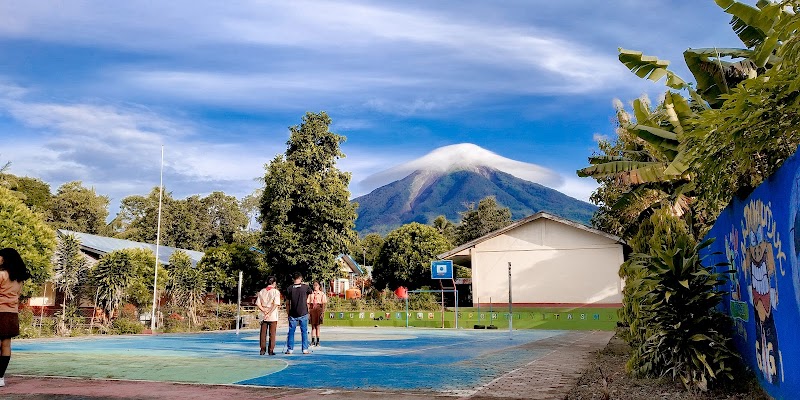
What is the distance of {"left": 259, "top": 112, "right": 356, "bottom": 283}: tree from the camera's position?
32438mm

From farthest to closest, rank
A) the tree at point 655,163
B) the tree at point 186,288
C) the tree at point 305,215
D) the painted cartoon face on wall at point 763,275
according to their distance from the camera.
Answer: the tree at point 305,215
the tree at point 186,288
the tree at point 655,163
the painted cartoon face on wall at point 763,275

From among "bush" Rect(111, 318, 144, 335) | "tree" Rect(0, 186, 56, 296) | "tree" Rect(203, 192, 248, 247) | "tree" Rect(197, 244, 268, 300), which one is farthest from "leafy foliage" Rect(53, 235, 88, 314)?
"tree" Rect(203, 192, 248, 247)

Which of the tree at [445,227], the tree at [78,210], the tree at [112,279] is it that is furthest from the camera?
the tree at [445,227]

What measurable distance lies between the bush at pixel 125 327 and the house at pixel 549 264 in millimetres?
18217

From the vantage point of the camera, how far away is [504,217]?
221ft

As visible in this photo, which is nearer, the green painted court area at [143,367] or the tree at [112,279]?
the green painted court area at [143,367]

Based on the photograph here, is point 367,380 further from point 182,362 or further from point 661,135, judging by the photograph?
point 661,135

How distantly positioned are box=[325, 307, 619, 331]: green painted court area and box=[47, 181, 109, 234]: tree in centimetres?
3262

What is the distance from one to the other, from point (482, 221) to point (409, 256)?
647 inches

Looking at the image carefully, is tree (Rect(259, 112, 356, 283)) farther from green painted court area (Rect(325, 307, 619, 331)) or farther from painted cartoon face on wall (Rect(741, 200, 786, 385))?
painted cartoon face on wall (Rect(741, 200, 786, 385))

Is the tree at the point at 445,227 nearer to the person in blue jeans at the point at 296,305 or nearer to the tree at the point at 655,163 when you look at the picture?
the tree at the point at 655,163

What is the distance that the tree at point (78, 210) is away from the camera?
170ft

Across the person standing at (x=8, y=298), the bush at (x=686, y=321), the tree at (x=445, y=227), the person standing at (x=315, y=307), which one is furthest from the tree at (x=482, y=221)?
the person standing at (x=8, y=298)

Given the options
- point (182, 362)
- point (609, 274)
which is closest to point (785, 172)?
point (182, 362)
